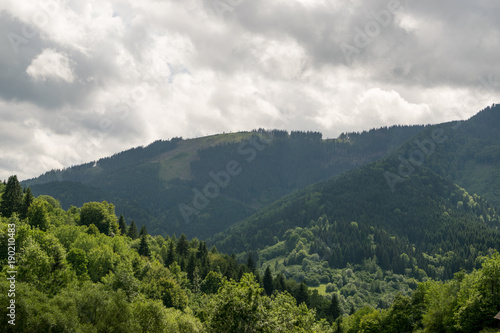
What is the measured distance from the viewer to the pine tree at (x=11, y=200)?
134250 mm

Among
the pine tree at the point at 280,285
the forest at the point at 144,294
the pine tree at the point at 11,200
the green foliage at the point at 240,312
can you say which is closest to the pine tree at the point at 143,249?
the forest at the point at 144,294

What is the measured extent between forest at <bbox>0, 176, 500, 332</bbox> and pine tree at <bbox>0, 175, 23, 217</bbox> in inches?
10.9

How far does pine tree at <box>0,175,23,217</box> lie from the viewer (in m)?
134

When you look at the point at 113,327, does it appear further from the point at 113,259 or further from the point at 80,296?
the point at 113,259

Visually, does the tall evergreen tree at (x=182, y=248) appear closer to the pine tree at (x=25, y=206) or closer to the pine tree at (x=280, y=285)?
the pine tree at (x=280, y=285)

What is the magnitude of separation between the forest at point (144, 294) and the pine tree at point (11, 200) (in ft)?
0.91

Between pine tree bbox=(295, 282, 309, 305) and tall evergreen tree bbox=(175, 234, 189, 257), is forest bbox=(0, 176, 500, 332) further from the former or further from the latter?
tall evergreen tree bbox=(175, 234, 189, 257)

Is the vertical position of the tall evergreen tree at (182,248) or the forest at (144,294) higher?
the tall evergreen tree at (182,248)

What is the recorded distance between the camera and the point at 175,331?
253 feet

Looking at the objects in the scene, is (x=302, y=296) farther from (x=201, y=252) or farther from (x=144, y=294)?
(x=144, y=294)

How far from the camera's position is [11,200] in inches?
5320

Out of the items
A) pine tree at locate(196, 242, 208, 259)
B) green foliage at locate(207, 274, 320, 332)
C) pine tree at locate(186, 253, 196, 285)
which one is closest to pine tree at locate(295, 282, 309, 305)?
pine tree at locate(196, 242, 208, 259)

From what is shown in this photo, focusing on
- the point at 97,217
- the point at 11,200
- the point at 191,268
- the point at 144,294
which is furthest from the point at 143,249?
the point at 11,200

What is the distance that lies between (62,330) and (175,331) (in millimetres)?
21249
